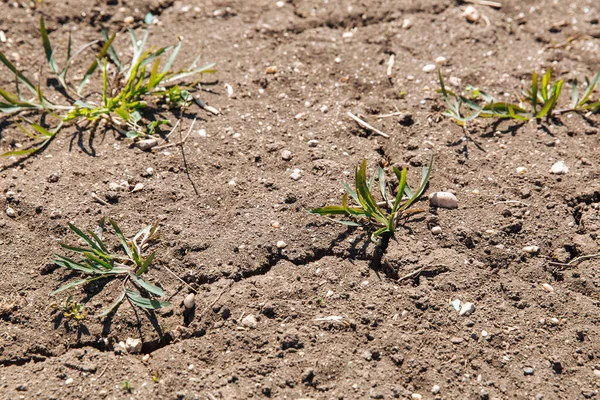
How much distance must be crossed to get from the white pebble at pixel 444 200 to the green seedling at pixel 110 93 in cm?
116

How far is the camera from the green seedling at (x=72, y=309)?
216 centimetres

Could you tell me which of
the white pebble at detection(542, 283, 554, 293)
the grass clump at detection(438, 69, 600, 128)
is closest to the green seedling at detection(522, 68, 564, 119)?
the grass clump at detection(438, 69, 600, 128)

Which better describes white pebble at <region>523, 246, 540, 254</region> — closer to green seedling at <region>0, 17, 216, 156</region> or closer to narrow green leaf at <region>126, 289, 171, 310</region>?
narrow green leaf at <region>126, 289, 171, 310</region>

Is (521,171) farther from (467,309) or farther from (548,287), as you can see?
(467,309)

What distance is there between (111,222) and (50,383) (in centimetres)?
58

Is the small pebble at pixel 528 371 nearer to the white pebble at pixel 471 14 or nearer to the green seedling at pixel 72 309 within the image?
the green seedling at pixel 72 309

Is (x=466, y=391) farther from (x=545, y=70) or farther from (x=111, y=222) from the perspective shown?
(x=545, y=70)

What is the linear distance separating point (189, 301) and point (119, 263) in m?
0.32

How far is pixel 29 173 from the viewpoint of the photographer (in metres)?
2.54

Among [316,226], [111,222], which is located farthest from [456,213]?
[111,222]

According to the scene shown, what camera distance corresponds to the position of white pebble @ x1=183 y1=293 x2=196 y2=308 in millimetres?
2180

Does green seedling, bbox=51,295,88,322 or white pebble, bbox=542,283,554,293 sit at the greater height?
green seedling, bbox=51,295,88,322

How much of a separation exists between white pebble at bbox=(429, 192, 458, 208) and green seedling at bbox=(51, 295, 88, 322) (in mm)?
1343

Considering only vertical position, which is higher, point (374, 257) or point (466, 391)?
point (374, 257)
